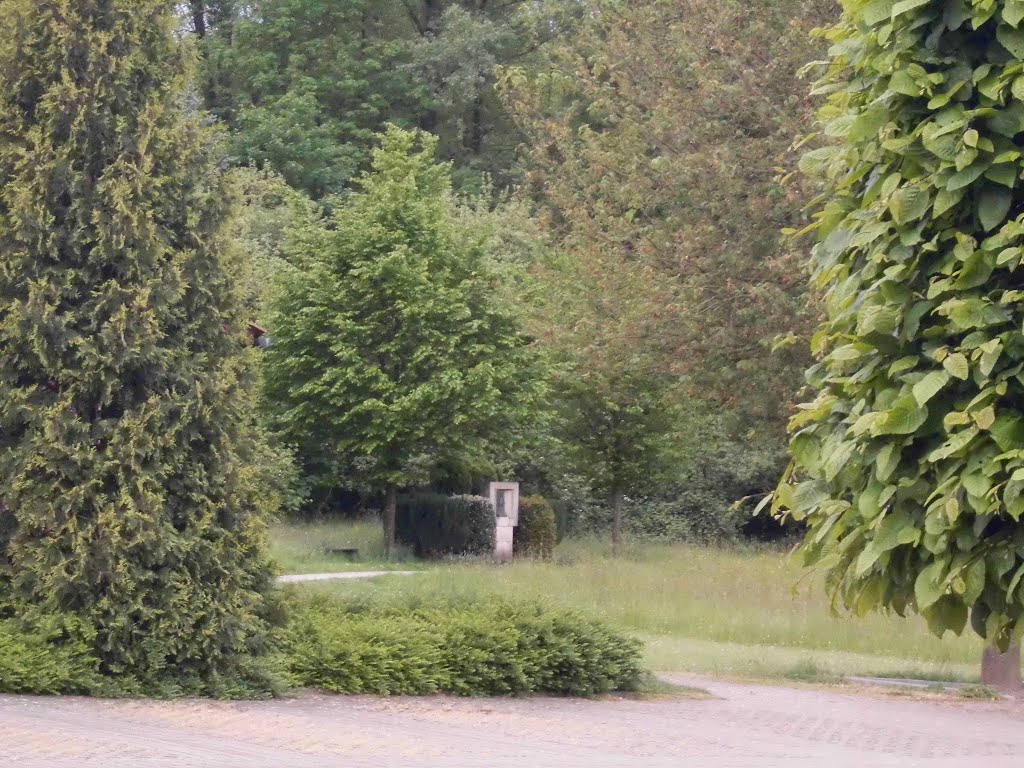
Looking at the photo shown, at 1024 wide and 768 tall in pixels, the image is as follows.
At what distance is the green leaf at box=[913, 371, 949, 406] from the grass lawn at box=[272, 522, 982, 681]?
27.3 ft

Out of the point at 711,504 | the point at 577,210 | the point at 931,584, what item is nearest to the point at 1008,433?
the point at 931,584

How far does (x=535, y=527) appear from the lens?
110 feet

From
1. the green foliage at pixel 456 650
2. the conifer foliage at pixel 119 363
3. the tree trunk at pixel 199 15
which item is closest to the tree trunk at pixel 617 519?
the green foliage at pixel 456 650

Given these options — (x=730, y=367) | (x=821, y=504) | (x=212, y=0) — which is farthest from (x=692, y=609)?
(x=212, y=0)

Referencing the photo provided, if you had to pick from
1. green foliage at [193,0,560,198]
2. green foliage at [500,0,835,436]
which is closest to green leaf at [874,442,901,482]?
green foliage at [500,0,835,436]

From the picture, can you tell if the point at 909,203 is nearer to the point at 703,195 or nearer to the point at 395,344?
the point at 703,195

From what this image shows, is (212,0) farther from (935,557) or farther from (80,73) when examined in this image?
(935,557)

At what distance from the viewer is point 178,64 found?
→ 37.7 feet

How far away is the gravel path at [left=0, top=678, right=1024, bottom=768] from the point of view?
8438 millimetres

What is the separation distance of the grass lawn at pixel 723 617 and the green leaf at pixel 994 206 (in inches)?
328

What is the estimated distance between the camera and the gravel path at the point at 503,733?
8.44m

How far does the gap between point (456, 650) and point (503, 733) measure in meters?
1.86

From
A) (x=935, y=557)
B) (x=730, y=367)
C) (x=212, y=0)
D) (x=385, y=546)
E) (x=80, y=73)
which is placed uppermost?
(x=212, y=0)

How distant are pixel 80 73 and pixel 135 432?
3.08 metres
